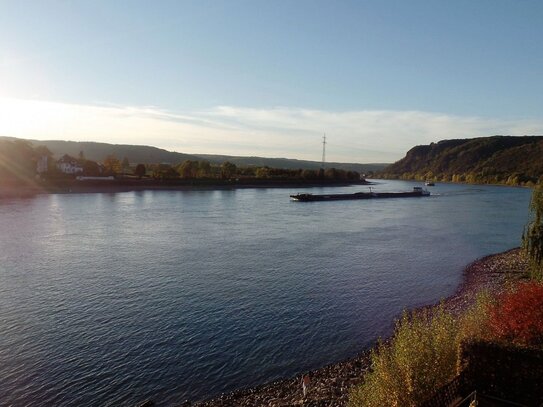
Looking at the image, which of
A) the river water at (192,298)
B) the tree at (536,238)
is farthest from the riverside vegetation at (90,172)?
the tree at (536,238)

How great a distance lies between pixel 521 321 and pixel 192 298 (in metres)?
22.6

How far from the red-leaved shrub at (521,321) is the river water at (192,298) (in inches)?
383

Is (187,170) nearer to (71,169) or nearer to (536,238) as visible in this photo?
(71,169)

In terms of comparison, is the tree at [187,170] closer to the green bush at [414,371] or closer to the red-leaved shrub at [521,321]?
the red-leaved shrub at [521,321]

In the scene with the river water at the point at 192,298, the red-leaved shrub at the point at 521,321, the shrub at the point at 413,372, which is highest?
the red-leaved shrub at the point at 521,321

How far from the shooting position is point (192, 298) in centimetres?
3244

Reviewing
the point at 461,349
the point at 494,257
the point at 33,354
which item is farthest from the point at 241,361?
the point at 494,257

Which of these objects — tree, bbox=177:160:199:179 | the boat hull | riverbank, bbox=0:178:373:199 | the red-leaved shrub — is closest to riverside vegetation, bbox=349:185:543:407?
the red-leaved shrub

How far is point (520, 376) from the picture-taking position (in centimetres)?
1216

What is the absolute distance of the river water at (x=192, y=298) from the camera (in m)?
21.7

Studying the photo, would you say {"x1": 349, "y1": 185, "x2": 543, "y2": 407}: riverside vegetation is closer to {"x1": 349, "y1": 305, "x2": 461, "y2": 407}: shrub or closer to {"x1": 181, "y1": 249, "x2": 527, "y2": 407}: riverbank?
{"x1": 349, "y1": 305, "x2": 461, "y2": 407}: shrub

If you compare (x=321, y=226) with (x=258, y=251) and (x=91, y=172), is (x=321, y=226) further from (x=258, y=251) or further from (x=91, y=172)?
(x=91, y=172)

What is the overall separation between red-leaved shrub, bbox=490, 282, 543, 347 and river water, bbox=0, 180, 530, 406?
383 inches

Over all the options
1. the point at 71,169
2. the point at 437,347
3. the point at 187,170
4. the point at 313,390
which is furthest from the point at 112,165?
the point at 437,347
